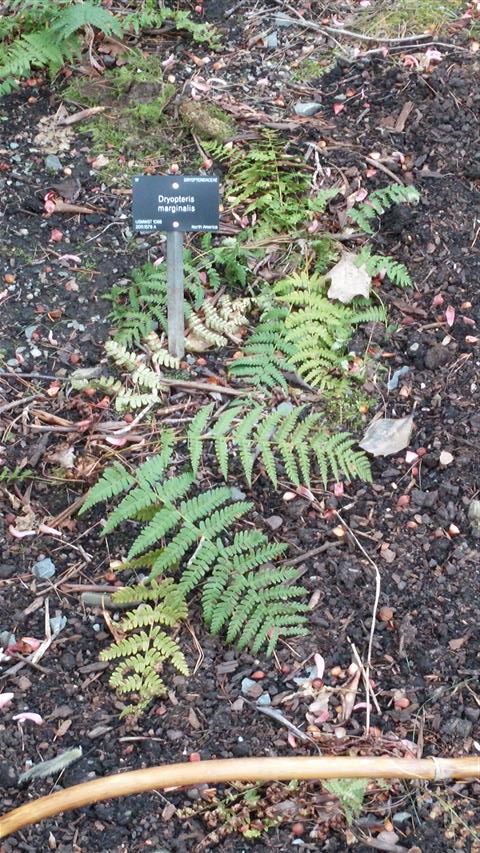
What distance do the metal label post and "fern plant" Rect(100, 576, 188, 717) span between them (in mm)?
1142

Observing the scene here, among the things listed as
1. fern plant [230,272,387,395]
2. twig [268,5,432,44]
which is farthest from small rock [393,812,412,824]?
twig [268,5,432,44]

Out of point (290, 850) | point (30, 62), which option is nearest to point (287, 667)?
point (290, 850)

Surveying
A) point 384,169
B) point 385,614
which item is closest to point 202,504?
point 385,614

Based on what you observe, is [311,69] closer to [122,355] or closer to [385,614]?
[122,355]

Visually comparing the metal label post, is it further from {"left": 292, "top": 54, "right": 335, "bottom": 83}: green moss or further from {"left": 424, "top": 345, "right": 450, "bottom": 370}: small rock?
{"left": 292, "top": 54, "right": 335, "bottom": 83}: green moss

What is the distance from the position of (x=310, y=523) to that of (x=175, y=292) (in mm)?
1098

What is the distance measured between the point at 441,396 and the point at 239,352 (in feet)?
2.95

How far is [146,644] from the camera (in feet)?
9.78

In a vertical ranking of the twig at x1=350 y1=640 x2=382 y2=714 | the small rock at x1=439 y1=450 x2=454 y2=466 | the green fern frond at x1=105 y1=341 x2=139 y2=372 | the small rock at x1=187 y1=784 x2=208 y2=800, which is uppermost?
the green fern frond at x1=105 y1=341 x2=139 y2=372

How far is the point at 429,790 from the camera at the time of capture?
9.03 feet

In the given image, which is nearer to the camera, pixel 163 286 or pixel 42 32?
pixel 163 286

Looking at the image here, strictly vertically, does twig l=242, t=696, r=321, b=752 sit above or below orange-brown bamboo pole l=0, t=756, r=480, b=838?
below

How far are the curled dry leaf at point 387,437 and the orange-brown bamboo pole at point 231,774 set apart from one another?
1.34 m

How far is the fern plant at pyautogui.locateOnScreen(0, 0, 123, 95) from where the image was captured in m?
4.54
